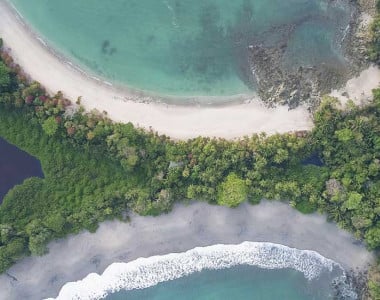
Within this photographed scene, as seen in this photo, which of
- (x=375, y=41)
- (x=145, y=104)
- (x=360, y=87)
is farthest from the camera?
(x=145, y=104)

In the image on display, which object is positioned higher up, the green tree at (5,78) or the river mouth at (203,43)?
the river mouth at (203,43)

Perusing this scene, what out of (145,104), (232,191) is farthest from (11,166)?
(232,191)

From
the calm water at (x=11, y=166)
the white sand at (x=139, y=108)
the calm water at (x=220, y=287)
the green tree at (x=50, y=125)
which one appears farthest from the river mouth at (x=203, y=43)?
the calm water at (x=220, y=287)

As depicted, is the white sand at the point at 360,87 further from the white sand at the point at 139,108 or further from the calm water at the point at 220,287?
the calm water at the point at 220,287

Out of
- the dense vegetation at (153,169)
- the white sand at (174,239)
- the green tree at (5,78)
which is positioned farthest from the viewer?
the white sand at (174,239)

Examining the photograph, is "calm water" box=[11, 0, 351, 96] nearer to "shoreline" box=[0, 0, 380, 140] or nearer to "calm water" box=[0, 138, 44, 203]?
"shoreline" box=[0, 0, 380, 140]

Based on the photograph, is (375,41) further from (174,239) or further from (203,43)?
(174,239)
